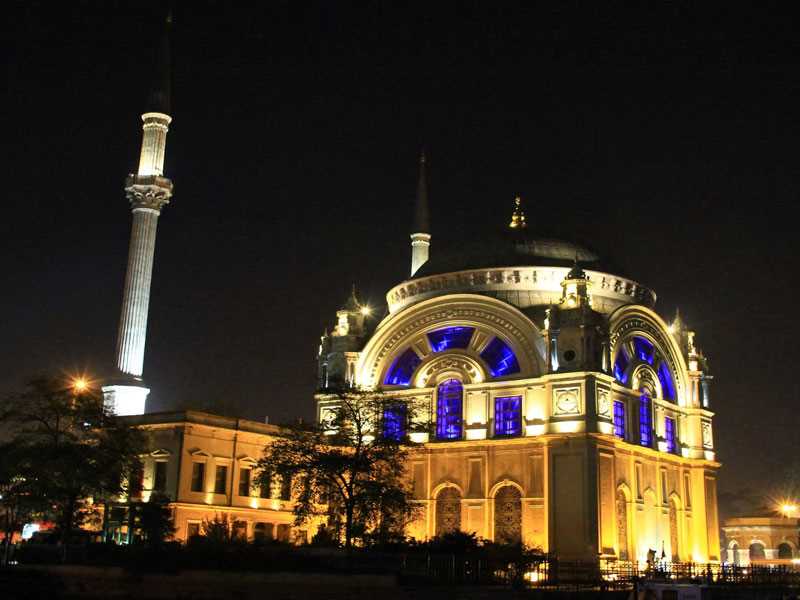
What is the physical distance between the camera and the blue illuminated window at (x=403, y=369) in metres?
50.9

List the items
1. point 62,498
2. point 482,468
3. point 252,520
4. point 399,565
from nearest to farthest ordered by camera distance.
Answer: point 399,565, point 62,498, point 482,468, point 252,520

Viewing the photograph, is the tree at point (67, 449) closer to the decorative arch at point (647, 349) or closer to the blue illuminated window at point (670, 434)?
the decorative arch at point (647, 349)

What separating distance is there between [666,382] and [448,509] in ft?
45.6

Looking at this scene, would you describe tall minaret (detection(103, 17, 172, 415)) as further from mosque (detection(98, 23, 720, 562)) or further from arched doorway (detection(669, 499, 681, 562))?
arched doorway (detection(669, 499, 681, 562))

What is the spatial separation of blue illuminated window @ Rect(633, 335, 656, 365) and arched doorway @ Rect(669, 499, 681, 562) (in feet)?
24.4

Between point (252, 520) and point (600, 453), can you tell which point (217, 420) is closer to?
point (252, 520)

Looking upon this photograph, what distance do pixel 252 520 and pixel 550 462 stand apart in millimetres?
16055

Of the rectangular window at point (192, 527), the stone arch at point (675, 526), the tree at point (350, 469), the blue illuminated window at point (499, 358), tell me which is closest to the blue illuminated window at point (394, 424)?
the tree at point (350, 469)

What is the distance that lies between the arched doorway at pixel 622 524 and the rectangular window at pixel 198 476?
2016 centimetres

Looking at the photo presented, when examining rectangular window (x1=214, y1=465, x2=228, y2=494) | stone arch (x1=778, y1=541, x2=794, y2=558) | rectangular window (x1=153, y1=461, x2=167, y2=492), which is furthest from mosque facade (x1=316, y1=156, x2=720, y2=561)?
stone arch (x1=778, y1=541, x2=794, y2=558)

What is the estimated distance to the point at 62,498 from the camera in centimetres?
3556

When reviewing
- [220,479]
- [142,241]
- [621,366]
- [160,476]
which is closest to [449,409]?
[621,366]

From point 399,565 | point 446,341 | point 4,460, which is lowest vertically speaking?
point 399,565

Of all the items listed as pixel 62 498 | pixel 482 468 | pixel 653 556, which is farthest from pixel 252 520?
pixel 653 556
